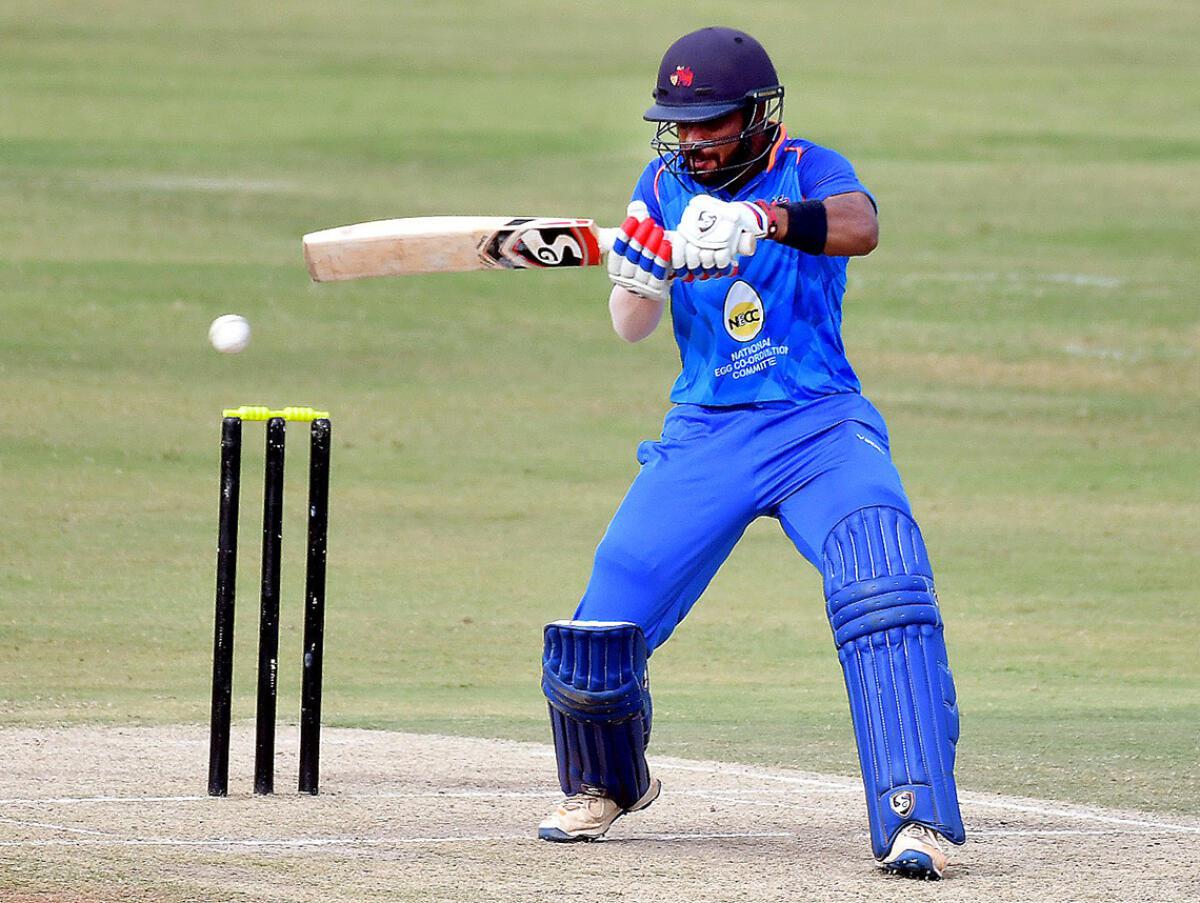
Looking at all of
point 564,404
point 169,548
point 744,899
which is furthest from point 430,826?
point 564,404

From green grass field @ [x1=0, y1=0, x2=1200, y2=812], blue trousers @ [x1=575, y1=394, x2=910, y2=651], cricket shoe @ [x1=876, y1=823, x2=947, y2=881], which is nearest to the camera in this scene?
cricket shoe @ [x1=876, y1=823, x2=947, y2=881]

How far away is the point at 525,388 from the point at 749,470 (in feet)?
34.3

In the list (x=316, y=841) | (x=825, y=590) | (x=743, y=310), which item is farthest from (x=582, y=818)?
(x=743, y=310)

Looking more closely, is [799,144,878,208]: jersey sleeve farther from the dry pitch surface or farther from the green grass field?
the green grass field

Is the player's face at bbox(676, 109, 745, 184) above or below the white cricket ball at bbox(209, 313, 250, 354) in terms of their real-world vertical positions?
above

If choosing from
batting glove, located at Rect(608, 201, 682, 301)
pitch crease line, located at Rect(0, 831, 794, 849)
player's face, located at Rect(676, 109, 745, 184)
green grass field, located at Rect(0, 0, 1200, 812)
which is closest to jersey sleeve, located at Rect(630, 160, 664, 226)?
player's face, located at Rect(676, 109, 745, 184)

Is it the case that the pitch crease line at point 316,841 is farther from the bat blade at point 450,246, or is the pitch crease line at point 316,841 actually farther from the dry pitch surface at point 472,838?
the bat blade at point 450,246

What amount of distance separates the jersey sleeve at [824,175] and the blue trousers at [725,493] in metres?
0.46

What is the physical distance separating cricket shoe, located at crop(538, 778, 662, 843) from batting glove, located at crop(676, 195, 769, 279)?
129 centimetres

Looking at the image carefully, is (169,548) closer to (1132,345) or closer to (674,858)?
(674,858)

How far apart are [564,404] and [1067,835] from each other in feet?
31.7

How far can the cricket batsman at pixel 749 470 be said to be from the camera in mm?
5062

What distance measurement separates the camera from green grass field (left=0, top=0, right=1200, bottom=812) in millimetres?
8672

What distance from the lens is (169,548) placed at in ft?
36.5
